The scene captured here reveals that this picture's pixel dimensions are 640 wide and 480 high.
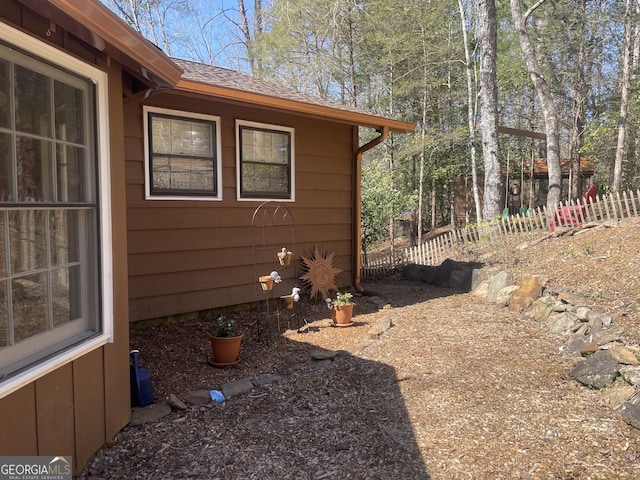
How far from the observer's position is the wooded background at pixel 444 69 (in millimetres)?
12773

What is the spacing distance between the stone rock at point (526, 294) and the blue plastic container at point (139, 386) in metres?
4.32

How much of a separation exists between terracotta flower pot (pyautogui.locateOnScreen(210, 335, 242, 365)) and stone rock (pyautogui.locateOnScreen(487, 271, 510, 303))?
369 cm

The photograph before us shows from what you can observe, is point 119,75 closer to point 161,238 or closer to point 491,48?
point 161,238

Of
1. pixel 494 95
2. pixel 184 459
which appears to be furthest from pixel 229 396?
pixel 494 95

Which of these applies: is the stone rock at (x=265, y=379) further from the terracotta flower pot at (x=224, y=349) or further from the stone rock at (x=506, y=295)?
the stone rock at (x=506, y=295)

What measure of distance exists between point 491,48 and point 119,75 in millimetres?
10356

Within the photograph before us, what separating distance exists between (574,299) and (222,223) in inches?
163

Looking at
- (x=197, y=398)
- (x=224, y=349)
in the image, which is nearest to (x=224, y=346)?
(x=224, y=349)

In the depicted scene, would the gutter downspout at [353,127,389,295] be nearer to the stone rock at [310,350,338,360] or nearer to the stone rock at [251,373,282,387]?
the stone rock at [310,350,338,360]

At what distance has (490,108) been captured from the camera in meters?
10.8

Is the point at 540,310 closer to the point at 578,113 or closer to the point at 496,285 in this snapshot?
the point at 496,285

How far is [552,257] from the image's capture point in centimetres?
702

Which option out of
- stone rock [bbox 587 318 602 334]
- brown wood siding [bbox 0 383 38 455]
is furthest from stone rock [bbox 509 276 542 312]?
brown wood siding [bbox 0 383 38 455]

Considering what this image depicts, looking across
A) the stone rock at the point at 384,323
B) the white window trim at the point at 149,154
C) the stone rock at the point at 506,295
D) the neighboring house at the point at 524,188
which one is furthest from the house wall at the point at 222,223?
the neighboring house at the point at 524,188
